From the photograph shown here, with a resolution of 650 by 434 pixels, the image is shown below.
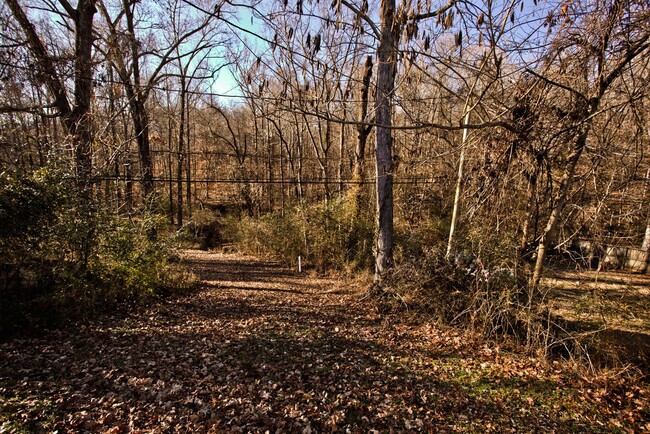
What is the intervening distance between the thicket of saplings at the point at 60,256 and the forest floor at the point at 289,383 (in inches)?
19.5

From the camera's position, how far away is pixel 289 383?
3.63 meters

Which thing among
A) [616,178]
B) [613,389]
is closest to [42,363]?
[613,389]

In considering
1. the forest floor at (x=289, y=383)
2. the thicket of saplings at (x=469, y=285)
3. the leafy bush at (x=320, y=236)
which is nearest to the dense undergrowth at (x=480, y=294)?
the thicket of saplings at (x=469, y=285)

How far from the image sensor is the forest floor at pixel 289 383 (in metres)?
2.99

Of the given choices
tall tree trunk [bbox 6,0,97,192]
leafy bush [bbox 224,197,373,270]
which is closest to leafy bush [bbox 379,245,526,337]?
leafy bush [bbox 224,197,373,270]

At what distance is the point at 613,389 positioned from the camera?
12.4 feet

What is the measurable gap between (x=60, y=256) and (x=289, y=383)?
14.9ft

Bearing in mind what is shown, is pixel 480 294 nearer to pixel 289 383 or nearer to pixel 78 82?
pixel 289 383

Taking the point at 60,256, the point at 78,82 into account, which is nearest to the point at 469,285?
the point at 60,256

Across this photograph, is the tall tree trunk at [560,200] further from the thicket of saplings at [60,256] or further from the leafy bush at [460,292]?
the thicket of saplings at [60,256]

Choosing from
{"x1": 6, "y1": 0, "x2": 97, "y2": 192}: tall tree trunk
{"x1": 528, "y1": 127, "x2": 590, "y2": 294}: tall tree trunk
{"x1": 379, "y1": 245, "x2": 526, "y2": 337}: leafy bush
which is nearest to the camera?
{"x1": 528, "y1": 127, "x2": 590, "y2": 294}: tall tree trunk

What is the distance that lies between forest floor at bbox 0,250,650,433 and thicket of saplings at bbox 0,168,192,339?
50cm

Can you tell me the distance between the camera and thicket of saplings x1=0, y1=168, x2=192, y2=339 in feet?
14.9

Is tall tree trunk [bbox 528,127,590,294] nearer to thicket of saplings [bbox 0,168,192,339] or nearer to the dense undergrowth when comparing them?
the dense undergrowth
